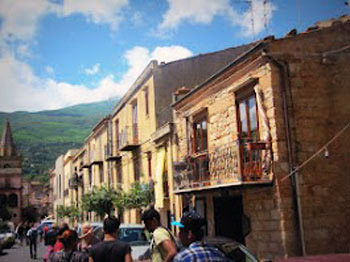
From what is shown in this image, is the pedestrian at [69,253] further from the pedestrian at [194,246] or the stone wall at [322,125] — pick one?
the stone wall at [322,125]

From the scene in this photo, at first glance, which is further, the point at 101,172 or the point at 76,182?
the point at 76,182

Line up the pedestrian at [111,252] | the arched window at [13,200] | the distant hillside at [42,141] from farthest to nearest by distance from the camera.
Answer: the distant hillside at [42,141] < the arched window at [13,200] < the pedestrian at [111,252]

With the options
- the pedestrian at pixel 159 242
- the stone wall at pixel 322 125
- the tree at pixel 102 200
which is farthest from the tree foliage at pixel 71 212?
the pedestrian at pixel 159 242

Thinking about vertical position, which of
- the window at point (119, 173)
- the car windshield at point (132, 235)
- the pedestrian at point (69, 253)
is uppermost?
the window at point (119, 173)

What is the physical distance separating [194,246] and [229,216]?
451 inches

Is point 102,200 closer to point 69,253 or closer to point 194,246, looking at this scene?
point 69,253

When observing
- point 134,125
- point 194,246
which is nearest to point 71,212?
point 134,125

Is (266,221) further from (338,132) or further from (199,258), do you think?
(199,258)

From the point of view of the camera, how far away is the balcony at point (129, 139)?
24491mm

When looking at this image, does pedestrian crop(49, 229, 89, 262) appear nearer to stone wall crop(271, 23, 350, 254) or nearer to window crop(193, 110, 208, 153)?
stone wall crop(271, 23, 350, 254)

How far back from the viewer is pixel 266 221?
11.8 meters

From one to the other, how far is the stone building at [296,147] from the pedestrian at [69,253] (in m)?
6.82

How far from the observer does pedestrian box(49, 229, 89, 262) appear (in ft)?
16.7

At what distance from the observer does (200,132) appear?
648 inches
